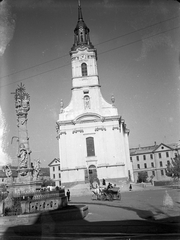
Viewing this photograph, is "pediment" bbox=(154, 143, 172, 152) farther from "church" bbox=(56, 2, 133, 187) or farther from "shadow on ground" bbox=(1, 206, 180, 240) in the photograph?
"shadow on ground" bbox=(1, 206, 180, 240)

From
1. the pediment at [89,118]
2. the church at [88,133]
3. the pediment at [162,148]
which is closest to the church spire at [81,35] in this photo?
the church at [88,133]

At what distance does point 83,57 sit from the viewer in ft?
149

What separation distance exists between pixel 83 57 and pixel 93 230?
133ft

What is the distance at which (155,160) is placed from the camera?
69.4 meters

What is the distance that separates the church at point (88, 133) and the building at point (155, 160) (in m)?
28.0

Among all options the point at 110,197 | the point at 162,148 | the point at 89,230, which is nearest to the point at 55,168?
the point at 162,148

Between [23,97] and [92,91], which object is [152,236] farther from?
[92,91]

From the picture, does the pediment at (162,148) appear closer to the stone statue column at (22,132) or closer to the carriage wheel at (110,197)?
the carriage wheel at (110,197)

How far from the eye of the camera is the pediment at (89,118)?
139 ft

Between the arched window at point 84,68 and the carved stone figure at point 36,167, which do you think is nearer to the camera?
the carved stone figure at point 36,167

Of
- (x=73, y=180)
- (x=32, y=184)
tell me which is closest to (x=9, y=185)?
(x=32, y=184)

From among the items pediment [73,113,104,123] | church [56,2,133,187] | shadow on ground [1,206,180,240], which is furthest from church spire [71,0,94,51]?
shadow on ground [1,206,180,240]

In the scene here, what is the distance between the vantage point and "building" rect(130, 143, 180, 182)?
221 feet

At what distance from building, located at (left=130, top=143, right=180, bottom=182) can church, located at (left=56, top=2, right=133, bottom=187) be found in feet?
91.7
